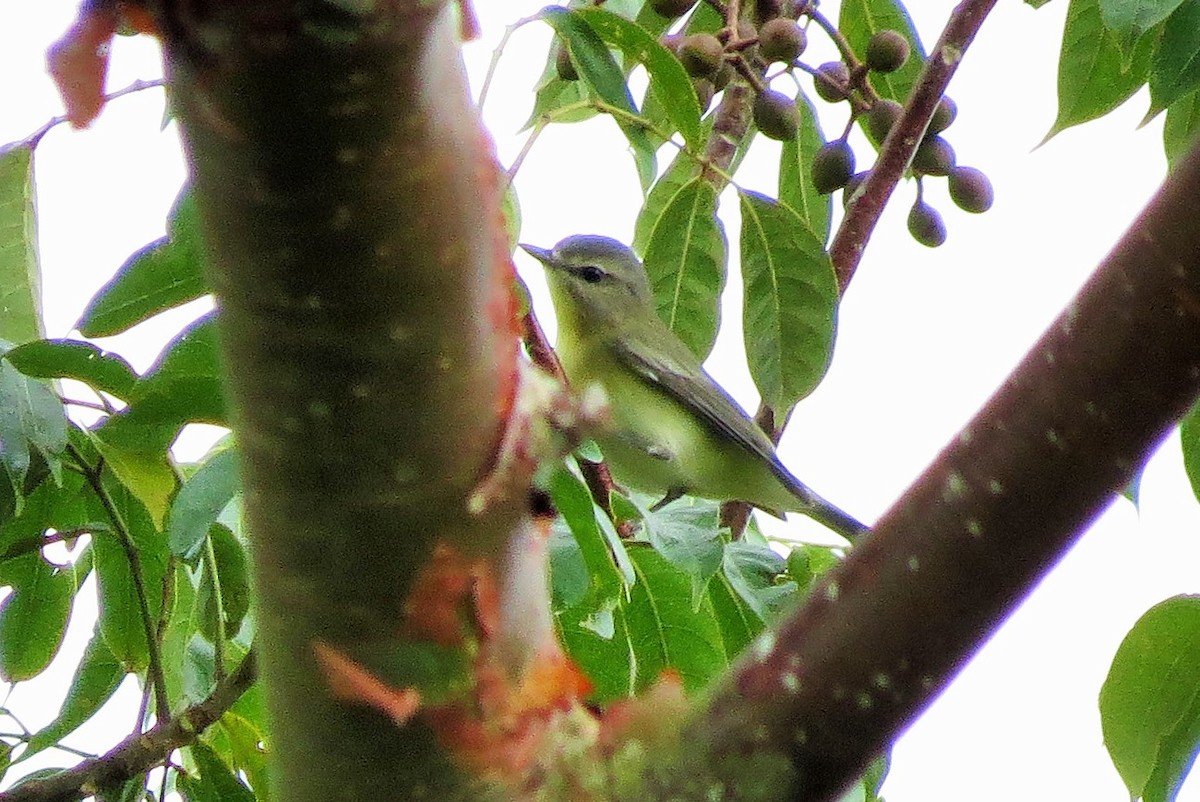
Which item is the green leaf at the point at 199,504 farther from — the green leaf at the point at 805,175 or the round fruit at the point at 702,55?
the green leaf at the point at 805,175

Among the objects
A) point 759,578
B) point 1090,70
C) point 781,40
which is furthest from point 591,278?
point 759,578

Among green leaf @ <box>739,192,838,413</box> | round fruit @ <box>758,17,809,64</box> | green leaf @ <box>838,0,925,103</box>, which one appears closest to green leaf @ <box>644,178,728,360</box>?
green leaf @ <box>739,192,838,413</box>

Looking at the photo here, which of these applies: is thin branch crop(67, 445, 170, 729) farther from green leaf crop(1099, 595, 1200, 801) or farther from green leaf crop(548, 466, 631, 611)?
green leaf crop(1099, 595, 1200, 801)

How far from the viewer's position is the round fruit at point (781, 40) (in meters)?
1.71

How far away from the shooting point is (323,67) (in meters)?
0.39

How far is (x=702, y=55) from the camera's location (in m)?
1.64

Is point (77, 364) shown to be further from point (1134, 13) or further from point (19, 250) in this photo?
point (1134, 13)

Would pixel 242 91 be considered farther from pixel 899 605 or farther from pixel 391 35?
pixel 899 605

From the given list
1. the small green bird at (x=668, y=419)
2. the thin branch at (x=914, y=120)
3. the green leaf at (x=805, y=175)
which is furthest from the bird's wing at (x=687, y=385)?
the thin branch at (x=914, y=120)

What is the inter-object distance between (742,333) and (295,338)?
1291mm

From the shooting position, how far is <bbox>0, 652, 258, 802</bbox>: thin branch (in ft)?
3.81

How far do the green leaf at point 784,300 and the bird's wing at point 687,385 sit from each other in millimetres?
974

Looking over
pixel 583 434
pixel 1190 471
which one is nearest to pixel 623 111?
pixel 1190 471

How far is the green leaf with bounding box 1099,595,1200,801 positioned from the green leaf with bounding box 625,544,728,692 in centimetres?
35
